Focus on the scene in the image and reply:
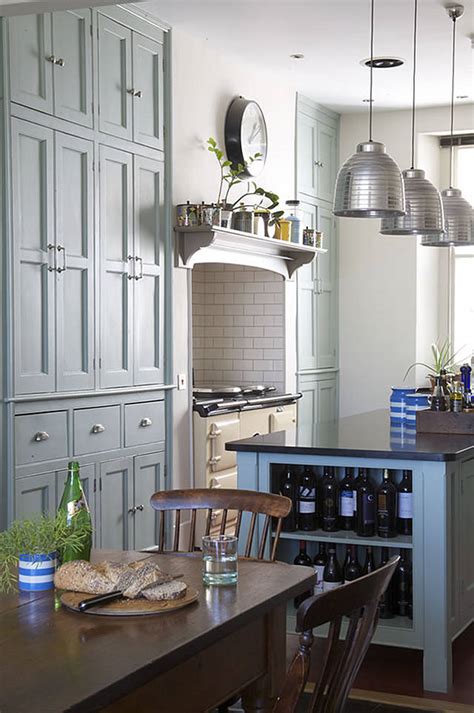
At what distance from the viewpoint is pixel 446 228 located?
5262 millimetres

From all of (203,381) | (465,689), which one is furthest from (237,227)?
(465,689)

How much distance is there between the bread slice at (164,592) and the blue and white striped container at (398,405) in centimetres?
292

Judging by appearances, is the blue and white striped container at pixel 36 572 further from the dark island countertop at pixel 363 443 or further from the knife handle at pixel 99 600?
the dark island countertop at pixel 363 443

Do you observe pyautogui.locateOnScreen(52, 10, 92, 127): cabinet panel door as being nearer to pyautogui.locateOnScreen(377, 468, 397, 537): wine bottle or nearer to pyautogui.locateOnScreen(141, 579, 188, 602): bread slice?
pyautogui.locateOnScreen(377, 468, 397, 537): wine bottle

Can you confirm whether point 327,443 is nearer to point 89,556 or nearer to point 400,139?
point 89,556

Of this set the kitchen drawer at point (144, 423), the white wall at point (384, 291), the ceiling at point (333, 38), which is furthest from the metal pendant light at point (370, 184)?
the white wall at point (384, 291)

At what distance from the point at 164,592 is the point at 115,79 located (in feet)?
12.8

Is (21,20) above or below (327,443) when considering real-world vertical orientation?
above

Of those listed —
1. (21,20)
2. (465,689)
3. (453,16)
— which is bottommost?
(465,689)

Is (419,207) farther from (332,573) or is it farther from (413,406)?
(332,573)

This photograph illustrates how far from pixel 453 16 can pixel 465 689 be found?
3750mm

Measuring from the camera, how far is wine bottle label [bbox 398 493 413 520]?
3.99m

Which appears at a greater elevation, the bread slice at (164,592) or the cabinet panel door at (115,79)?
the cabinet panel door at (115,79)

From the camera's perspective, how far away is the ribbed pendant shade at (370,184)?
402 cm
